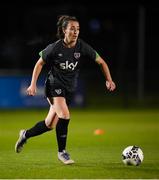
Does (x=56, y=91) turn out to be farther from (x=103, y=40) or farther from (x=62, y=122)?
(x=103, y=40)

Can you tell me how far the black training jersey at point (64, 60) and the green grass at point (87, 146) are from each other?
4.29 ft

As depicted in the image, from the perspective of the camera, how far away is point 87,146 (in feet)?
45.5

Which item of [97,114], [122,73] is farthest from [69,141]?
[122,73]

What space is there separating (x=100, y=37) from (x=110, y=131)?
1469 centimetres

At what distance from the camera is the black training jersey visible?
11.0 meters

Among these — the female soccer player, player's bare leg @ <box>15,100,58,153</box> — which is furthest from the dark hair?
player's bare leg @ <box>15,100,58,153</box>

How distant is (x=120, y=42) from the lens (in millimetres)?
28641

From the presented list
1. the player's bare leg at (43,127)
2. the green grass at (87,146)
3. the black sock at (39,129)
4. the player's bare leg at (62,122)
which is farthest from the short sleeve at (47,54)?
the green grass at (87,146)

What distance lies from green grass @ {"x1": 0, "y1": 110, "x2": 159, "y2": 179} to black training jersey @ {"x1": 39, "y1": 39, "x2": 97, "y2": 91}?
1308 mm

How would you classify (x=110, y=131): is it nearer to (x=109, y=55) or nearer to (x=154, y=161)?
(x=154, y=161)

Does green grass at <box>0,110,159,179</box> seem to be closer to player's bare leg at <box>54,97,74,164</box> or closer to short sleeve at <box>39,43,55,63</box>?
player's bare leg at <box>54,97,74,164</box>

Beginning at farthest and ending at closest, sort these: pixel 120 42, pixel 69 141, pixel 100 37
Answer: pixel 100 37 < pixel 120 42 < pixel 69 141

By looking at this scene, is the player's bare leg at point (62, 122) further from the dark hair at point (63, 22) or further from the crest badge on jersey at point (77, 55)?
the dark hair at point (63, 22)

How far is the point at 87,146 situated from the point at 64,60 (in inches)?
129
